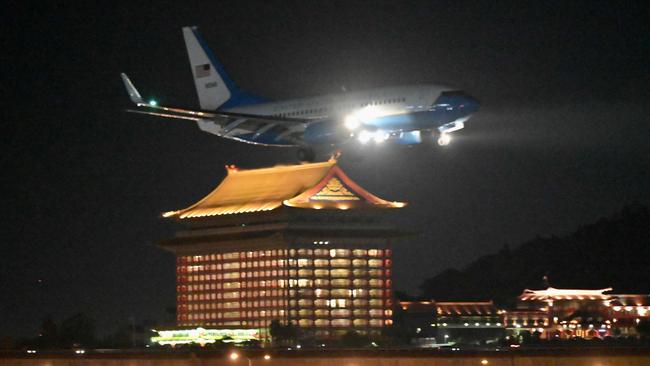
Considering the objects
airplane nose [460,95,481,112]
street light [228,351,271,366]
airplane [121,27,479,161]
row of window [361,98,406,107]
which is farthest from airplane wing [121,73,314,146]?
street light [228,351,271,366]

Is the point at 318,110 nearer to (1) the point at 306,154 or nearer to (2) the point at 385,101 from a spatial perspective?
(1) the point at 306,154

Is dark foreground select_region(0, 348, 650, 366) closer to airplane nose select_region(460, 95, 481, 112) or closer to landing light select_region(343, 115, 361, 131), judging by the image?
landing light select_region(343, 115, 361, 131)

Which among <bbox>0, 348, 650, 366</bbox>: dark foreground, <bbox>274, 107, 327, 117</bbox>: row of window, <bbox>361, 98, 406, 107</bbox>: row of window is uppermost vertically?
<bbox>274, 107, 327, 117</bbox>: row of window

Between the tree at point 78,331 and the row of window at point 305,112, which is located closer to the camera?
the row of window at point 305,112

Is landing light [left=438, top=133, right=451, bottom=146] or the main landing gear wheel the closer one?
landing light [left=438, top=133, right=451, bottom=146]

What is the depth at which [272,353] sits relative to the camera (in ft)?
296

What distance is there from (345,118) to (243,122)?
1029 centimetres

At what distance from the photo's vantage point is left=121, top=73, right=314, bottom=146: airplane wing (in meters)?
122

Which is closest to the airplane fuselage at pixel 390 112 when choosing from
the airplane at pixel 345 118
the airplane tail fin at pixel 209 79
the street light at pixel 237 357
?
the airplane at pixel 345 118

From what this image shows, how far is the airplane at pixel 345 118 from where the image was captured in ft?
376

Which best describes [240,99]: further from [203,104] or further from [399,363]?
[399,363]

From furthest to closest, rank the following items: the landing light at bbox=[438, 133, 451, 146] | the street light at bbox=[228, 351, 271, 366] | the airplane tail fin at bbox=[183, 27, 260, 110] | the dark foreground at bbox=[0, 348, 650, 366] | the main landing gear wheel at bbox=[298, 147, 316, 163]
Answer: the airplane tail fin at bbox=[183, 27, 260, 110], the main landing gear wheel at bbox=[298, 147, 316, 163], the landing light at bbox=[438, 133, 451, 146], the street light at bbox=[228, 351, 271, 366], the dark foreground at bbox=[0, 348, 650, 366]

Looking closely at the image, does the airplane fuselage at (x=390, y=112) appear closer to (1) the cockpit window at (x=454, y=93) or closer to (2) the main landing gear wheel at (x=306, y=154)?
(1) the cockpit window at (x=454, y=93)

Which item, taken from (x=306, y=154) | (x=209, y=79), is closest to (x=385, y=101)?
(x=306, y=154)
